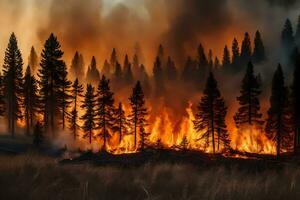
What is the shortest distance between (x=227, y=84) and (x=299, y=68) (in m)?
41.8

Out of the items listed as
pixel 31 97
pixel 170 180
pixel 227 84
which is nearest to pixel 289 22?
pixel 227 84

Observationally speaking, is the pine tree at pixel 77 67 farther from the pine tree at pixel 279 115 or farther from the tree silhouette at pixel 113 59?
the pine tree at pixel 279 115

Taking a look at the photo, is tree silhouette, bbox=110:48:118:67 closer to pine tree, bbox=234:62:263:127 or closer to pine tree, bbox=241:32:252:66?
pine tree, bbox=241:32:252:66

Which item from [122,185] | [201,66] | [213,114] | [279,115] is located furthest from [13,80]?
[122,185]

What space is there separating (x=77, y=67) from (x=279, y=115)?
10393 centimetres

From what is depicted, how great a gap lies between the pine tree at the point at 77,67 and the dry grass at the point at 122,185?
151 meters

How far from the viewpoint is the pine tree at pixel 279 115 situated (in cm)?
7100

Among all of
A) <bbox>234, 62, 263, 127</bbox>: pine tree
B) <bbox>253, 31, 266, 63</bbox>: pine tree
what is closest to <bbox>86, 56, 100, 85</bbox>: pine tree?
<bbox>253, 31, 266, 63</bbox>: pine tree

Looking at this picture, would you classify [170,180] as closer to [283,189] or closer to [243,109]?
[283,189]

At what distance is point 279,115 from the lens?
70938 millimetres

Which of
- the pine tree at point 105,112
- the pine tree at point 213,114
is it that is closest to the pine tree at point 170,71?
A: the pine tree at point 105,112

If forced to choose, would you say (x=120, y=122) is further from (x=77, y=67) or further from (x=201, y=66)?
(x=77, y=67)

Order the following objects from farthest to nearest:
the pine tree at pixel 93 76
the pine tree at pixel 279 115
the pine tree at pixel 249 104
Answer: the pine tree at pixel 93 76
the pine tree at pixel 249 104
the pine tree at pixel 279 115

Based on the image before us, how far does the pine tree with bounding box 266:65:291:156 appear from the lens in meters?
71.0
